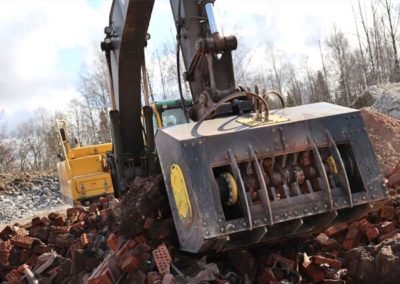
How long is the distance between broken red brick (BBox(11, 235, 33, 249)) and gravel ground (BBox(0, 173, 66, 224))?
13437mm

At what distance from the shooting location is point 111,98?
7121 mm

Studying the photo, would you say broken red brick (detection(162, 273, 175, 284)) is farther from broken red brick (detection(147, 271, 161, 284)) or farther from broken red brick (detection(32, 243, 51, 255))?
broken red brick (detection(32, 243, 51, 255))

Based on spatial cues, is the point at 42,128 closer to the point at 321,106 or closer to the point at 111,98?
the point at 111,98

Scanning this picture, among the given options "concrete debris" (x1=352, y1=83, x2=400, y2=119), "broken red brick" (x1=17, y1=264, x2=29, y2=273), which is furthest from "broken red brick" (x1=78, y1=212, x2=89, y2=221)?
"concrete debris" (x1=352, y1=83, x2=400, y2=119)

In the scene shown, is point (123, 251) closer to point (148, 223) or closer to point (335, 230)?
point (148, 223)

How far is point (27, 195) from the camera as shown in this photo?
2406 cm

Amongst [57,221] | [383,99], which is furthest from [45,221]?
[383,99]

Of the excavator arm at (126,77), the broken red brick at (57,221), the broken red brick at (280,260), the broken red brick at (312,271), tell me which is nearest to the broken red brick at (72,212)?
the broken red brick at (57,221)

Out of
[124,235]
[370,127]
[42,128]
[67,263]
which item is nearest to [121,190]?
[67,263]

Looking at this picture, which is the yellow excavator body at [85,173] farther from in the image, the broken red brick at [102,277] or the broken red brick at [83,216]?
the broken red brick at [102,277]

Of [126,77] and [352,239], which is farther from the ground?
[126,77]

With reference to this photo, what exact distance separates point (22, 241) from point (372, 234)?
3636 millimetres

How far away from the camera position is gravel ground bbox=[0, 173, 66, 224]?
66.0ft

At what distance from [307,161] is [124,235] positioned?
1.61 m
